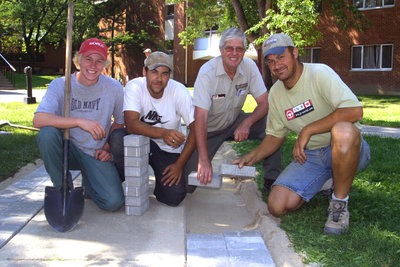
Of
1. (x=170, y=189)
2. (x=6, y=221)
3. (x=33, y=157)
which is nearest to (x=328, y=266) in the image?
(x=170, y=189)

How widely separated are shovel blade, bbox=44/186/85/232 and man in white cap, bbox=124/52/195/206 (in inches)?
32.8

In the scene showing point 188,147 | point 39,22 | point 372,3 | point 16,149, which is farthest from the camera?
point 39,22

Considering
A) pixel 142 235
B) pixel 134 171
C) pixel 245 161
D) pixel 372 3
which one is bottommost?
pixel 142 235

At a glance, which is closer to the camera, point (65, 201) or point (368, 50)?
point (65, 201)

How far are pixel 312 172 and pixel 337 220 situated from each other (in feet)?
1.95

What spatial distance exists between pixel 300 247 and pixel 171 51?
2973cm

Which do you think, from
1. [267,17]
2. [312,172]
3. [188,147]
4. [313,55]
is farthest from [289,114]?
[313,55]

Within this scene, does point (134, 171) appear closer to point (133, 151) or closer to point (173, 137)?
point (133, 151)

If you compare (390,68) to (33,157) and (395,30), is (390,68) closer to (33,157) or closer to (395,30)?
(395,30)

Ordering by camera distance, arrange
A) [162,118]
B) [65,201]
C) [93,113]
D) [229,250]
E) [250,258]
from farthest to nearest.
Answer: [162,118]
[93,113]
[65,201]
[229,250]
[250,258]

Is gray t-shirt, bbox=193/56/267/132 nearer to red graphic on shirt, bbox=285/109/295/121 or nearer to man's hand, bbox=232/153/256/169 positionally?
man's hand, bbox=232/153/256/169

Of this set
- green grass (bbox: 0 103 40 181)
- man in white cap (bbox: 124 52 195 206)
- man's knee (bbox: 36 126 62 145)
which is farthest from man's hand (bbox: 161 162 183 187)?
green grass (bbox: 0 103 40 181)

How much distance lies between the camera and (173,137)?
3852 millimetres

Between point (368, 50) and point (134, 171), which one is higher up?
point (368, 50)
